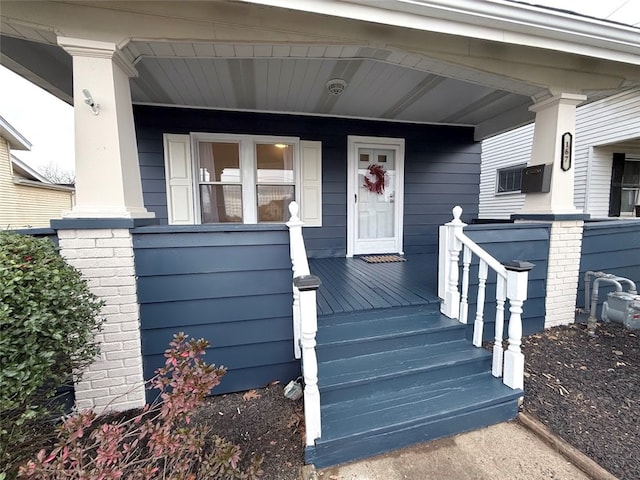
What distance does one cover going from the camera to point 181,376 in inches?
51.1

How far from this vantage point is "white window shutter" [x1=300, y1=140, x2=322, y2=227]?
4.24 metres

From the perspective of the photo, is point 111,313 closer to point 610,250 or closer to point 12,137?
point 610,250

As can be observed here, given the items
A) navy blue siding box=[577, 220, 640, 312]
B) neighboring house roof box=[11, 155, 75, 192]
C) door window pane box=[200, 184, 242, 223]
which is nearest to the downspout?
navy blue siding box=[577, 220, 640, 312]

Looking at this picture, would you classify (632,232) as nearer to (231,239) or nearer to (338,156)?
(338,156)

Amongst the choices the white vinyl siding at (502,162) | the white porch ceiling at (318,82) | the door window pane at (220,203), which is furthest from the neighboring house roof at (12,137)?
the white vinyl siding at (502,162)

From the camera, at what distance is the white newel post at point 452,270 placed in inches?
92.6

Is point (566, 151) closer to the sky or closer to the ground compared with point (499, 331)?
closer to the sky

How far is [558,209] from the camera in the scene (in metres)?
2.85

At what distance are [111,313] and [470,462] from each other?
2.39 metres

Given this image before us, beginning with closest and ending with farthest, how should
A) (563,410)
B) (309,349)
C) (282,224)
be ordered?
1. (309,349)
2. (563,410)
3. (282,224)

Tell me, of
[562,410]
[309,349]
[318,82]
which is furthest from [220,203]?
[562,410]

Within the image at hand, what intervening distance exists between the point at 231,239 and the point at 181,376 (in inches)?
38.3

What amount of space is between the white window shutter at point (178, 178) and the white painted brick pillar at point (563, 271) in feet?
14.2

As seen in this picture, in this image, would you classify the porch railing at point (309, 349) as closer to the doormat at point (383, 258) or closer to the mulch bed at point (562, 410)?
the mulch bed at point (562, 410)
